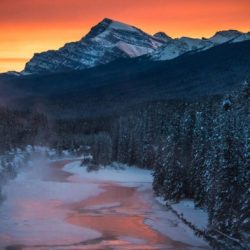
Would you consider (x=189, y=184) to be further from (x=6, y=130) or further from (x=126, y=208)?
(x=6, y=130)

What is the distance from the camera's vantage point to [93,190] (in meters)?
76.0

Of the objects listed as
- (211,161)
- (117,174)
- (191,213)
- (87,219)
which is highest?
(211,161)

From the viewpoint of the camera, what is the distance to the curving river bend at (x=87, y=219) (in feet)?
136

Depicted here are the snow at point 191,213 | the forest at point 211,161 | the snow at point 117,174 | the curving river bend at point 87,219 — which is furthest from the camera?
the snow at point 117,174

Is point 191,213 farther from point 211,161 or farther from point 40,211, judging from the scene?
point 40,211

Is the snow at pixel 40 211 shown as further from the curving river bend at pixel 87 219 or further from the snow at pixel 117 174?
the snow at pixel 117 174

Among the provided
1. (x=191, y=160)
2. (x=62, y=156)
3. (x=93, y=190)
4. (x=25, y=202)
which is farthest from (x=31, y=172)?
(x=62, y=156)

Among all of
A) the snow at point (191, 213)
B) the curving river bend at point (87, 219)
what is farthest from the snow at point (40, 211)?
the snow at point (191, 213)

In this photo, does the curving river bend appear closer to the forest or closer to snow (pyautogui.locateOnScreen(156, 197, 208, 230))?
snow (pyautogui.locateOnScreen(156, 197, 208, 230))

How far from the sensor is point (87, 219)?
5197cm

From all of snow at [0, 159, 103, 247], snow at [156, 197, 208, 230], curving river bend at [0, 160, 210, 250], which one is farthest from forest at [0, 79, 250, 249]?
snow at [0, 159, 103, 247]

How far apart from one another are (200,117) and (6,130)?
97.1m

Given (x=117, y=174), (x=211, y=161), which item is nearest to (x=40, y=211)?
(x=211, y=161)

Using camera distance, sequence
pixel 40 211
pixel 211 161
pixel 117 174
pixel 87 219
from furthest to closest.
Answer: pixel 117 174, pixel 40 211, pixel 87 219, pixel 211 161
